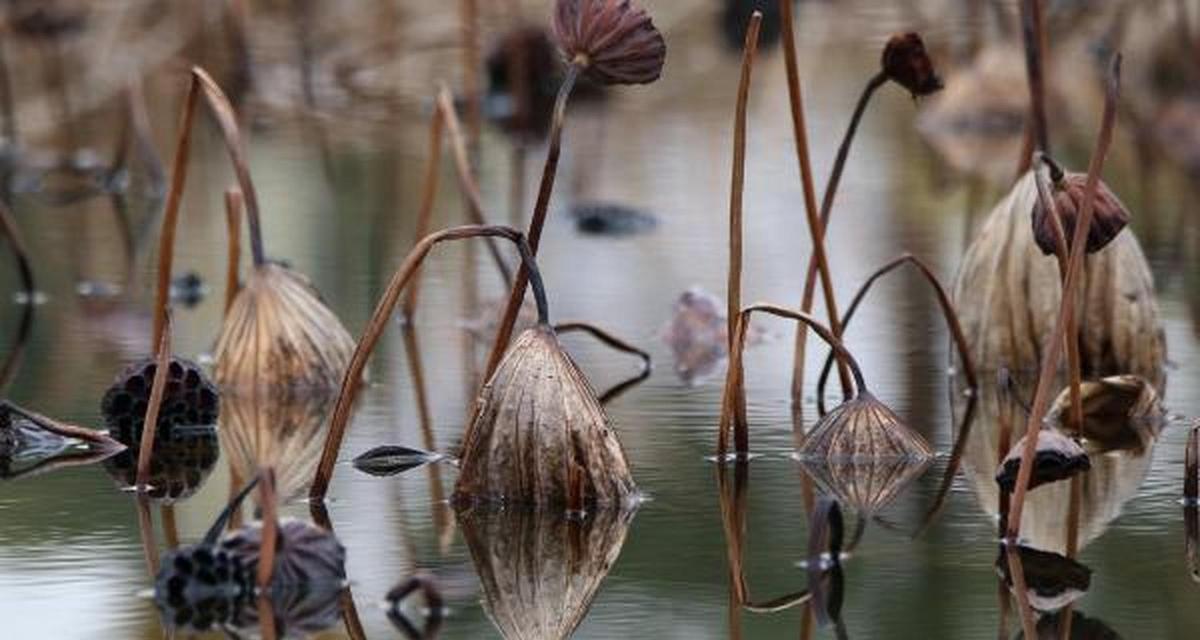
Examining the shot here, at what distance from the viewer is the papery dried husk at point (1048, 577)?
10.3 ft

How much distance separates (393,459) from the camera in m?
3.98

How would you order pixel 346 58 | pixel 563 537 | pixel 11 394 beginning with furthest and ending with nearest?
1. pixel 346 58
2. pixel 11 394
3. pixel 563 537

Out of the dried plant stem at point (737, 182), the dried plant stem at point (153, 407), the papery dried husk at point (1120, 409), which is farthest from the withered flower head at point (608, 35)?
the papery dried husk at point (1120, 409)

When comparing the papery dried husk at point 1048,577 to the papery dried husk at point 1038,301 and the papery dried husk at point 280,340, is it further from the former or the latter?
the papery dried husk at point 280,340

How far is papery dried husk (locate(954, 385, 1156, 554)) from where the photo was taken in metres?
3.54

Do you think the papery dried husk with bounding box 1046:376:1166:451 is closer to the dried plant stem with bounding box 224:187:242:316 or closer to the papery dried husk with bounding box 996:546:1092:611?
the papery dried husk with bounding box 996:546:1092:611

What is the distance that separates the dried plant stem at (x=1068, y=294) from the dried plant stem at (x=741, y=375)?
41 centimetres

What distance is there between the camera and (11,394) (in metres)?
4.60

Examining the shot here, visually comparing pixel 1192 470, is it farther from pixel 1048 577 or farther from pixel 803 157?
pixel 803 157

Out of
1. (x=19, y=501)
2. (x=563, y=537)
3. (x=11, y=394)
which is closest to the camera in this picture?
(x=563, y=537)

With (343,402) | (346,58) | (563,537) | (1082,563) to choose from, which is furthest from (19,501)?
(346,58)

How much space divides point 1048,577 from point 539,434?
651mm

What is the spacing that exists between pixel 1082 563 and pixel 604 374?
5.35 ft

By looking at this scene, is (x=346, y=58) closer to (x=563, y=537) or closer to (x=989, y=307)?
(x=989, y=307)
